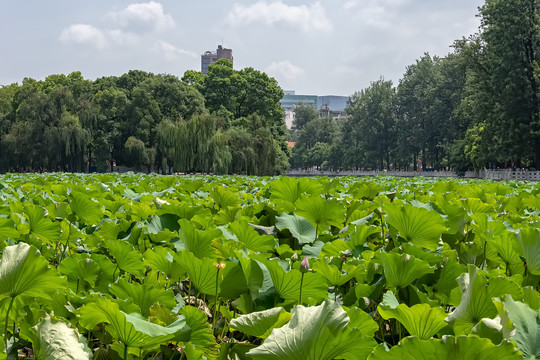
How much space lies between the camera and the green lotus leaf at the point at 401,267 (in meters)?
1.02

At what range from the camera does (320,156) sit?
8650 centimetres

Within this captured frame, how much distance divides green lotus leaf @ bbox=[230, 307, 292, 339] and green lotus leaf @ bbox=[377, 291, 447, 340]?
6.4 inches

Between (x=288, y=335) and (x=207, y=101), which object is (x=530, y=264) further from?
(x=207, y=101)

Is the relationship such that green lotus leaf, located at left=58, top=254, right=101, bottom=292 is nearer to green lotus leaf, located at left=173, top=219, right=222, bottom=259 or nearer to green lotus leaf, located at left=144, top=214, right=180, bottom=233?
green lotus leaf, located at left=173, top=219, right=222, bottom=259

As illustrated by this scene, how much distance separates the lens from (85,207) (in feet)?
6.07

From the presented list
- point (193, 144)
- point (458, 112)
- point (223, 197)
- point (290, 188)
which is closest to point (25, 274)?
point (290, 188)

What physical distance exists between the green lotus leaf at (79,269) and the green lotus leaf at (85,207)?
2.00ft

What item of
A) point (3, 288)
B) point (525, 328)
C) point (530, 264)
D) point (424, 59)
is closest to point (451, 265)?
point (530, 264)

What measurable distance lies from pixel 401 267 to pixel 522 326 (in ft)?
1.10

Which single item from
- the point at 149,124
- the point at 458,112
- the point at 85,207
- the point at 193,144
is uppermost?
the point at 458,112

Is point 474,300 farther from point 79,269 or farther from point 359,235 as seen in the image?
point 79,269

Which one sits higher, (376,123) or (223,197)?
(376,123)

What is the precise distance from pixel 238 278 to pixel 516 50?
34.1 meters

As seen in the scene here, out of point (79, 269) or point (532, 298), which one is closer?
point (532, 298)
